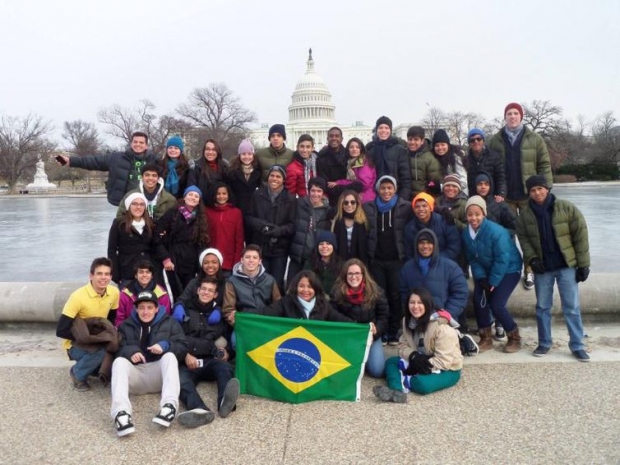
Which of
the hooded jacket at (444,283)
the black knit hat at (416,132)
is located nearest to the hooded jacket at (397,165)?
the black knit hat at (416,132)

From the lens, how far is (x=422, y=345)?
4652 mm

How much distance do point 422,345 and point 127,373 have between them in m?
Result: 2.51

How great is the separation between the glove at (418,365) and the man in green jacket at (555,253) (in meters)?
1.45

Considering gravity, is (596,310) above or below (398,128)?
below

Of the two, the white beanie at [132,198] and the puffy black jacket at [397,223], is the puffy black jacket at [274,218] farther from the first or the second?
the white beanie at [132,198]

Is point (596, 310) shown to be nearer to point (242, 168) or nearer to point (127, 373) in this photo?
point (242, 168)

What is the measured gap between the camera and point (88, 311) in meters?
4.63

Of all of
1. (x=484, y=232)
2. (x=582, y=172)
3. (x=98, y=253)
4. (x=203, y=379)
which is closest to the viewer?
(x=203, y=379)

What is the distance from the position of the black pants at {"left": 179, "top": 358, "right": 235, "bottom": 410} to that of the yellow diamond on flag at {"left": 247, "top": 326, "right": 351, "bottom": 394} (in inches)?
10.8

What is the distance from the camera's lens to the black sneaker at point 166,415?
12.0 ft

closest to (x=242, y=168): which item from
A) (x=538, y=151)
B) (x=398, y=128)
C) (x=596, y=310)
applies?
(x=538, y=151)

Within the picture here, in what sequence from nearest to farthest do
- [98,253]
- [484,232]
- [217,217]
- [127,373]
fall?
[127,373], [484,232], [217,217], [98,253]

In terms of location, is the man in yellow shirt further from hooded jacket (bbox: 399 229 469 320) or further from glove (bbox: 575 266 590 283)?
glove (bbox: 575 266 590 283)

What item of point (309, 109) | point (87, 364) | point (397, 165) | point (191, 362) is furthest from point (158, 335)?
point (309, 109)
